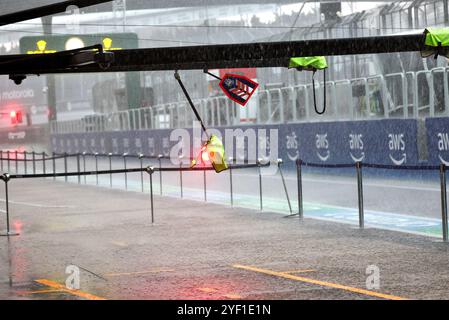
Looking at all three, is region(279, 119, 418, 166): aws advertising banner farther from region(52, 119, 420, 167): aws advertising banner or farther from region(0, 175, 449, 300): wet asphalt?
region(0, 175, 449, 300): wet asphalt

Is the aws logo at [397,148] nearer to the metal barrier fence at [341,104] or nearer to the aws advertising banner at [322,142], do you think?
the aws advertising banner at [322,142]

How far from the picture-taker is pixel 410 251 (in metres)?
12.0

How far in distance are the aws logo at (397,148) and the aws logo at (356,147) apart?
1.31 m

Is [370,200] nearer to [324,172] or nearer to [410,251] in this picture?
[410,251]

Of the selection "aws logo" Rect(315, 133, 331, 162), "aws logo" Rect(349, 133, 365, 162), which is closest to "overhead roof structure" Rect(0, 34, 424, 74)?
"aws logo" Rect(349, 133, 365, 162)

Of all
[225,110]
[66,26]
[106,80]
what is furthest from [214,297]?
[106,80]

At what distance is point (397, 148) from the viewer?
24422mm

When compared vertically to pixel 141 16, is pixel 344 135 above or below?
below

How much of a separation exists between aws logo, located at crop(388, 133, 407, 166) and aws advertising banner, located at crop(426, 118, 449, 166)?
39.7 inches

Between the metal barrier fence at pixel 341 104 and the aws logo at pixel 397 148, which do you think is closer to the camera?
the metal barrier fence at pixel 341 104

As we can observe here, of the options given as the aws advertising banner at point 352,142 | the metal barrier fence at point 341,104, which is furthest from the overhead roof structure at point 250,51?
the aws advertising banner at point 352,142

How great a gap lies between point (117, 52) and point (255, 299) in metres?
3.01

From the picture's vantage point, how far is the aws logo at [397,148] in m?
24.1

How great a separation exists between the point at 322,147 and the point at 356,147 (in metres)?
1.94
